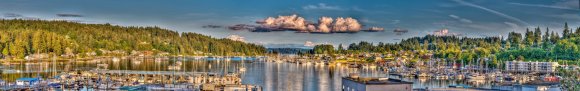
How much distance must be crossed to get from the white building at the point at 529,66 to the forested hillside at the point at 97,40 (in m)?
62.7

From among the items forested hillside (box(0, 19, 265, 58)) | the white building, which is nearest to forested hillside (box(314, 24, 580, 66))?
the white building

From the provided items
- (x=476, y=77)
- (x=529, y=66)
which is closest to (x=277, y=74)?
(x=476, y=77)

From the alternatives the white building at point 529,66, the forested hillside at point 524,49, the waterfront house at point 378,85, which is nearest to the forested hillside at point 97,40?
the forested hillside at point 524,49

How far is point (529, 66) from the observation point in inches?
2707

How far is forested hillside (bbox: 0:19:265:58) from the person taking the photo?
85688 mm

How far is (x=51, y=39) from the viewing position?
91.1m

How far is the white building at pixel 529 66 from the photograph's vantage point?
2549 inches

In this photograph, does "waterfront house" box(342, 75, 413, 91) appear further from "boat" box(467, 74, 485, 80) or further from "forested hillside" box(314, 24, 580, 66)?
"forested hillside" box(314, 24, 580, 66)

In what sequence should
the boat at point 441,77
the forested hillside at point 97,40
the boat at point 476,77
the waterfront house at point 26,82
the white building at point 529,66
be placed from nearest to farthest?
the waterfront house at point 26,82
the boat at point 476,77
the boat at point 441,77
the white building at point 529,66
the forested hillside at point 97,40

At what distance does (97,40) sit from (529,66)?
3110 inches

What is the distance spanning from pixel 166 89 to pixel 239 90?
377 centimetres

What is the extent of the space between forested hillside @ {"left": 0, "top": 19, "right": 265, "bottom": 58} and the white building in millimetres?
62711

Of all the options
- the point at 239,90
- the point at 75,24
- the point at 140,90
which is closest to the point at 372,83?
the point at 239,90

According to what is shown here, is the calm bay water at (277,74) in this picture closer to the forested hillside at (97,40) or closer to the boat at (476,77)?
the boat at (476,77)
